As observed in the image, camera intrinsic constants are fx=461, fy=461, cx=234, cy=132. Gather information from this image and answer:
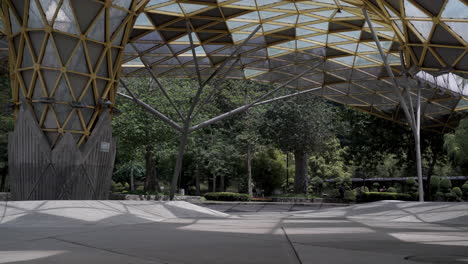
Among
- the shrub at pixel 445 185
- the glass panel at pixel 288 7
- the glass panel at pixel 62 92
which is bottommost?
the shrub at pixel 445 185

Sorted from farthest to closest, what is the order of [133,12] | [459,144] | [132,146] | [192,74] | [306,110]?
1. [306,110]
2. [132,146]
3. [192,74]
4. [459,144]
5. [133,12]

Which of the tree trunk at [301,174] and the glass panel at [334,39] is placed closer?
the glass panel at [334,39]

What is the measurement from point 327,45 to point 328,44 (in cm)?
11

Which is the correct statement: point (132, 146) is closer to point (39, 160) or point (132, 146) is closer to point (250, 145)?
point (250, 145)

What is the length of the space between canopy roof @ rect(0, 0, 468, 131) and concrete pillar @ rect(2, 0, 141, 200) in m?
7.39

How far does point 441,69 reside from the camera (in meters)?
24.9

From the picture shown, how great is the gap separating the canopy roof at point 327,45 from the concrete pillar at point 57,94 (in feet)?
24.2

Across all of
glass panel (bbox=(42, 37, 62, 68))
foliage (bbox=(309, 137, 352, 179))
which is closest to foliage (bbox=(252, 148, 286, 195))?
foliage (bbox=(309, 137, 352, 179))

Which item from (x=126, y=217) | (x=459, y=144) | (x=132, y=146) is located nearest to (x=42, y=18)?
(x=126, y=217)

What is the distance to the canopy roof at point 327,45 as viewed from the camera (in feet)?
75.6

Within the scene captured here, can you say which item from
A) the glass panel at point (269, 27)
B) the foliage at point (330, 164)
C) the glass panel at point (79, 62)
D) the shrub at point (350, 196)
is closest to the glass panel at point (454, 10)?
the glass panel at point (269, 27)

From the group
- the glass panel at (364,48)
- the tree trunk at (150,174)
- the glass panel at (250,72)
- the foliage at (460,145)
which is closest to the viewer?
the glass panel at (364,48)

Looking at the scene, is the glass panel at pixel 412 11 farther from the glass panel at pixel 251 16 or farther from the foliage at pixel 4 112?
the foliage at pixel 4 112

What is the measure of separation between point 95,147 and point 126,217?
22.2ft
